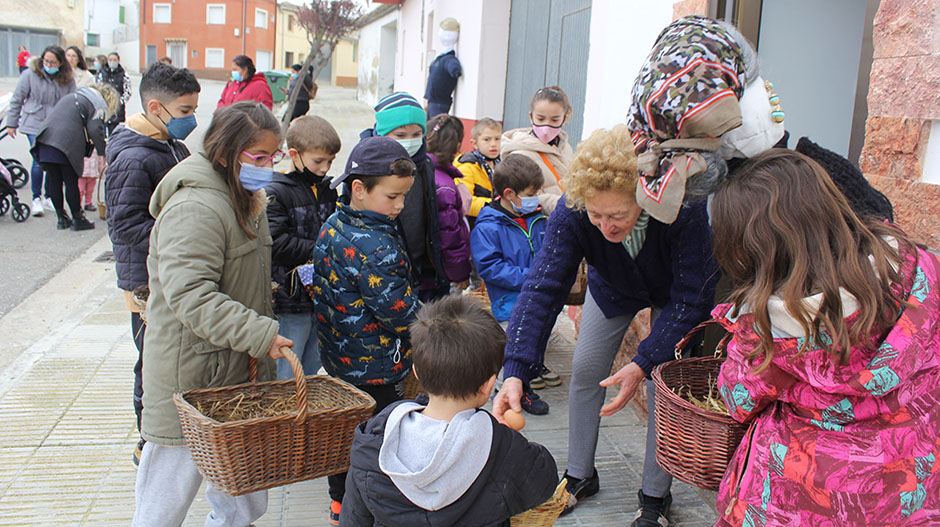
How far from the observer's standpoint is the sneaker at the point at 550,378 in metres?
4.91

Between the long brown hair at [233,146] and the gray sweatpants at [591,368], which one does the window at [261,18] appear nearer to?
the long brown hair at [233,146]

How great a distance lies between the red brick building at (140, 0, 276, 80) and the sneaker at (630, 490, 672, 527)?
56152 mm

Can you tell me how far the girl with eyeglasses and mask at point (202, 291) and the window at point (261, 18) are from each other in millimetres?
57658

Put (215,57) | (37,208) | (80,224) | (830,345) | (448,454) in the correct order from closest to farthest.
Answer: (830,345) < (448,454) < (80,224) < (37,208) < (215,57)

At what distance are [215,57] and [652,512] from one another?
5772 centimetres

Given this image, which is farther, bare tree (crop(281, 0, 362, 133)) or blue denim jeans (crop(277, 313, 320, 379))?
bare tree (crop(281, 0, 362, 133))

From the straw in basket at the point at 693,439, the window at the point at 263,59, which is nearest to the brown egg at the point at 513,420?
the straw in basket at the point at 693,439

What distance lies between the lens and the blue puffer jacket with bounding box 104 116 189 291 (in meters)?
3.36

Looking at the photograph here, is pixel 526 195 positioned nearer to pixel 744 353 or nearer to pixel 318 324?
pixel 318 324

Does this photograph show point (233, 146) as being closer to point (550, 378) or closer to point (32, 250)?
point (550, 378)

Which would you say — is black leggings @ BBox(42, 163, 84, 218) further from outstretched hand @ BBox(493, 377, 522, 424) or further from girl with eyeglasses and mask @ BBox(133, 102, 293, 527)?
outstretched hand @ BBox(493, 377, 522, 424)

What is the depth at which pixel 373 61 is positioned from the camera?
3114cm

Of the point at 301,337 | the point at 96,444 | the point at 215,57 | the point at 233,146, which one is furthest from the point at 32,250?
the point at 215,57

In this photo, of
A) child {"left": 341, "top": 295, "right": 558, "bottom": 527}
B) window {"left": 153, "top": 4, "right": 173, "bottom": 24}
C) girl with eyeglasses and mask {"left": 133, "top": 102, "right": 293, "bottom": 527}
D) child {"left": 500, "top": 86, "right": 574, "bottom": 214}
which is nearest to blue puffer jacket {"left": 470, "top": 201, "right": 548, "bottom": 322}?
child {"left": 500, "top": 86, "right": 574, "bottom": 214}
